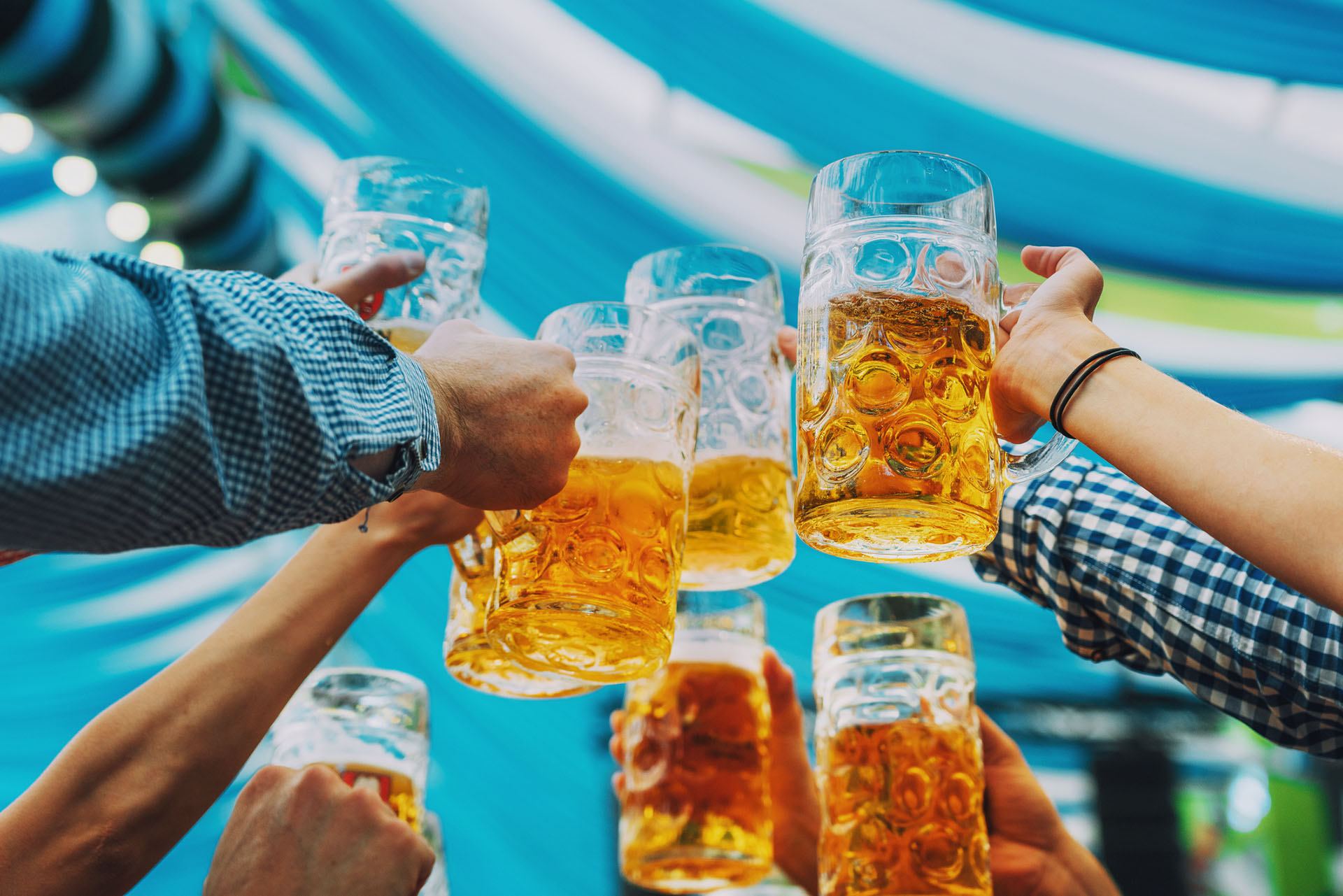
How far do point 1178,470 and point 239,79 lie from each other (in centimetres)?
332

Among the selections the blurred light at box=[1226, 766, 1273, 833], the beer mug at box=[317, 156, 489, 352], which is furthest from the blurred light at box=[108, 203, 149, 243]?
the blurred light at box=[1226, 766, 1273, 833]

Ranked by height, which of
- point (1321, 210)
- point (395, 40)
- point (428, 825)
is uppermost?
point (395, 40)

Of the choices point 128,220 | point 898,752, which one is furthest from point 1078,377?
point 128,220

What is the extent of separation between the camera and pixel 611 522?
0.87 m

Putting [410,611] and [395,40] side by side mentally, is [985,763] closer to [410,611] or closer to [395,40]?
[395,40]

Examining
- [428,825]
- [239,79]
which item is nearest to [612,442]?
[428,825]

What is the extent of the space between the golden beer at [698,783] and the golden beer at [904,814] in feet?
0.33

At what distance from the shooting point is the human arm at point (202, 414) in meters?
0.65

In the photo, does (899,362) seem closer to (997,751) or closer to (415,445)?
(415,445)

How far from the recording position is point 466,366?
36.4 inches

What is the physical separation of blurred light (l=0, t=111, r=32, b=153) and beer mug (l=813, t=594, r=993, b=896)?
10.4 ft

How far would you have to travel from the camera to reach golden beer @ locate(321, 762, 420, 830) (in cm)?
117

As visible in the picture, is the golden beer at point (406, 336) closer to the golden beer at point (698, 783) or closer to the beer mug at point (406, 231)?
the beer mug at point (406, 231)

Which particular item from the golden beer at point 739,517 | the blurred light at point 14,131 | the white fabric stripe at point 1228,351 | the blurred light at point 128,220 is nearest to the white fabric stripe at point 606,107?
the white fabric stripe at point 1228,351
